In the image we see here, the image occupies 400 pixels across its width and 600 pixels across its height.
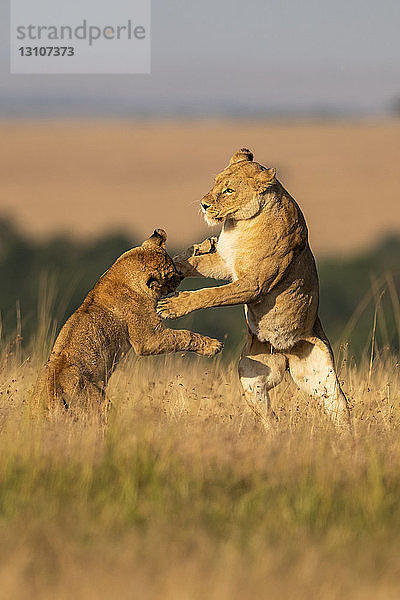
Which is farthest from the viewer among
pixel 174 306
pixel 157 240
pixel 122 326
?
pixel 157 240

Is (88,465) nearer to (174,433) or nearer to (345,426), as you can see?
(174,433)

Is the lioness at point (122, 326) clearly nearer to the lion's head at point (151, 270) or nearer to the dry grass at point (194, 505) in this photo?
the lion's head at point (151, 270)

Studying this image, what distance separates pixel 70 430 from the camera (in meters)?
5.55

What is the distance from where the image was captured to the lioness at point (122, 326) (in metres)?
6.39

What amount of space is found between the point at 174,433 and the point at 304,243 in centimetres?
186

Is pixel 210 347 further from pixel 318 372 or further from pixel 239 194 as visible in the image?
pixel 239 194

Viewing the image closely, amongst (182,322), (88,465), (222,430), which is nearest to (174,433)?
(222,430)

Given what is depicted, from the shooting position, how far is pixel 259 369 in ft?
22.9

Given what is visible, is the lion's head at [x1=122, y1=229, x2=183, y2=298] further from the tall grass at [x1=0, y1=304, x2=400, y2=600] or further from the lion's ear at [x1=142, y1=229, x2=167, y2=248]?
the tall grass at [x1=0, y1=304, x2=400, y2=600]

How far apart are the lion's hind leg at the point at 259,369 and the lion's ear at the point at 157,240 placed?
2.84ft

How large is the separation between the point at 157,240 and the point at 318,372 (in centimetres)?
141

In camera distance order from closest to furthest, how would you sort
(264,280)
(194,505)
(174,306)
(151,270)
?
(194,505) → (174,306) → (264,280) → (151,270)

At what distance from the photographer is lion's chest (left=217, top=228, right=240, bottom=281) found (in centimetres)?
663

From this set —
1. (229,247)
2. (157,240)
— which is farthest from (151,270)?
(229,247)
